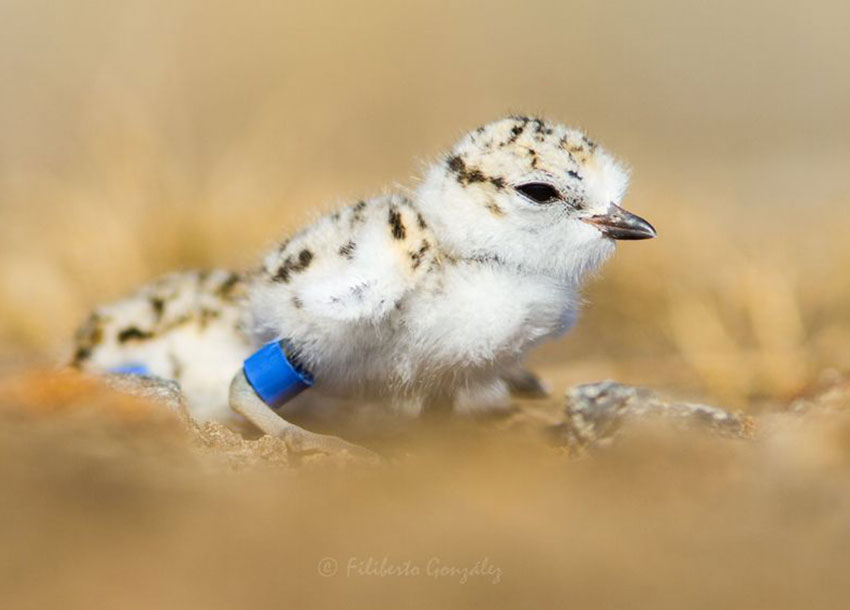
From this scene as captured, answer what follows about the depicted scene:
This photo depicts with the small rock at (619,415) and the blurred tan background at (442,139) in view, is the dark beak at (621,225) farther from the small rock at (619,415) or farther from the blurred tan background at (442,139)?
the blurred tan background at (442,139)

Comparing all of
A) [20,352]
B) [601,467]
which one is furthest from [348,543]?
[20,352]

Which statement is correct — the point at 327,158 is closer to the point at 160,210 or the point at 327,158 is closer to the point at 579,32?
the point at 160,210

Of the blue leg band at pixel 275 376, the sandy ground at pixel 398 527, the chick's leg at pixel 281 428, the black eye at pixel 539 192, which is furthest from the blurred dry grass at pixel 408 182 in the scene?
the black eye at pixel 539 192

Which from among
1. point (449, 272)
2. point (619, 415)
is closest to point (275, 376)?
point (449, 272)

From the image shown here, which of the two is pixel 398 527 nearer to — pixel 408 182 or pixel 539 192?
pixel 539 192

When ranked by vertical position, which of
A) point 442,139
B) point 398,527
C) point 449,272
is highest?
point 442,139

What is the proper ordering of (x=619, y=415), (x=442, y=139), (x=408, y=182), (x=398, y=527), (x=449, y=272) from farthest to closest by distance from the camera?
1. (x=442, y=139)
2. (x=408, y=182)
3. (x=619, y=415)
4. (x=449, y=272)
5. (x=398, y=527)
